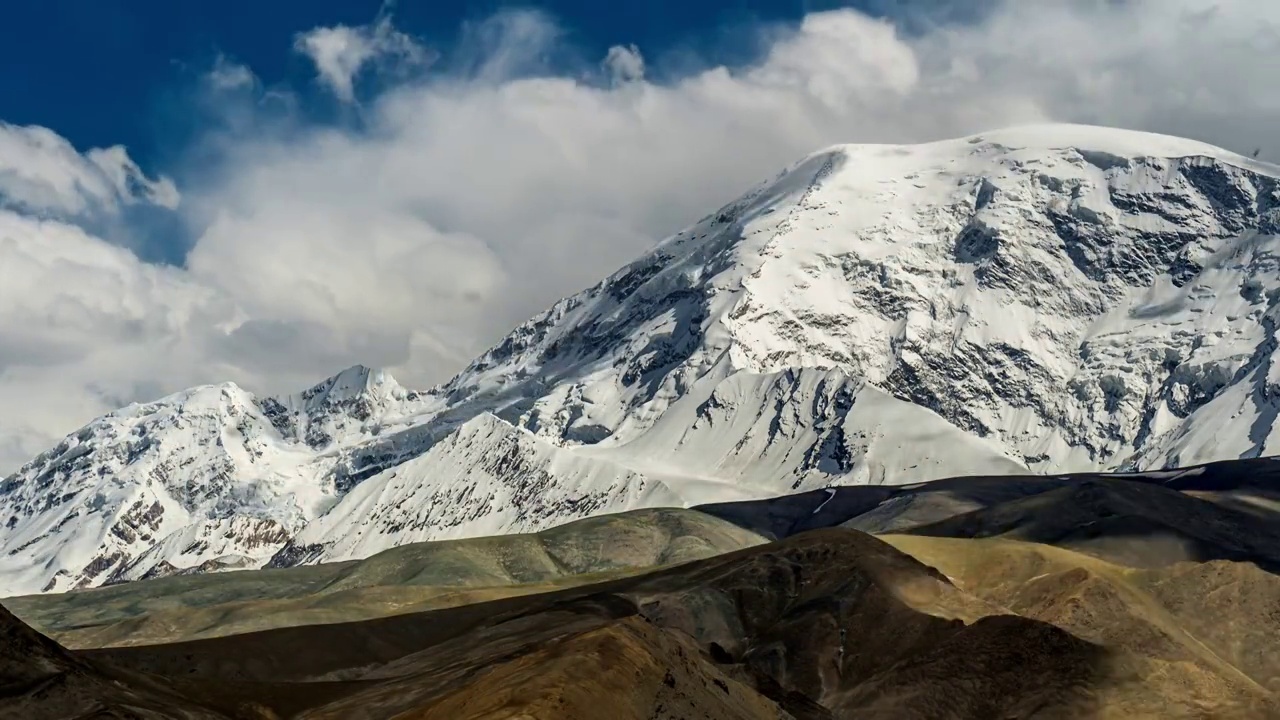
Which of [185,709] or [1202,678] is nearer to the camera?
[185,709]

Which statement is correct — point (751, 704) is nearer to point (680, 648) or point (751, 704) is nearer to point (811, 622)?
point (680, 648)

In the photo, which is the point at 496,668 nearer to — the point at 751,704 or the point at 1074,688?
the point at 751,704

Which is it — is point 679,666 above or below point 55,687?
above

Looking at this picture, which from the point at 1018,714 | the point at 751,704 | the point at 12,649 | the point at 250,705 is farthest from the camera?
the point at 1018,714

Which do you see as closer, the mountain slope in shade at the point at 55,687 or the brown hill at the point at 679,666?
the mountain slope in shade at the point at 55,687

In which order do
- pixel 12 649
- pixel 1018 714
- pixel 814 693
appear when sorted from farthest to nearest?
1. pixel 814 693
2. pixel 1018 714
3. pixel 12 649

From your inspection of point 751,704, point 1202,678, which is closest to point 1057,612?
point 1202,678

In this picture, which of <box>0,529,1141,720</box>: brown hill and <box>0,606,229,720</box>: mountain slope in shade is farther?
<box>0,529,1141,720</box>: brown hill

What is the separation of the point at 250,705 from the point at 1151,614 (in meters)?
112

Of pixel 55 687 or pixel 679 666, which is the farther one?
pixel 679 666

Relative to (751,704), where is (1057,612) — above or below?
above

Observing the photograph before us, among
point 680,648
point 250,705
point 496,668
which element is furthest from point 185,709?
point 680,648

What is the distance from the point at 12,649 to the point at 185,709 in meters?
14.4

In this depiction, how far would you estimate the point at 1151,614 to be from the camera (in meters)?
186
